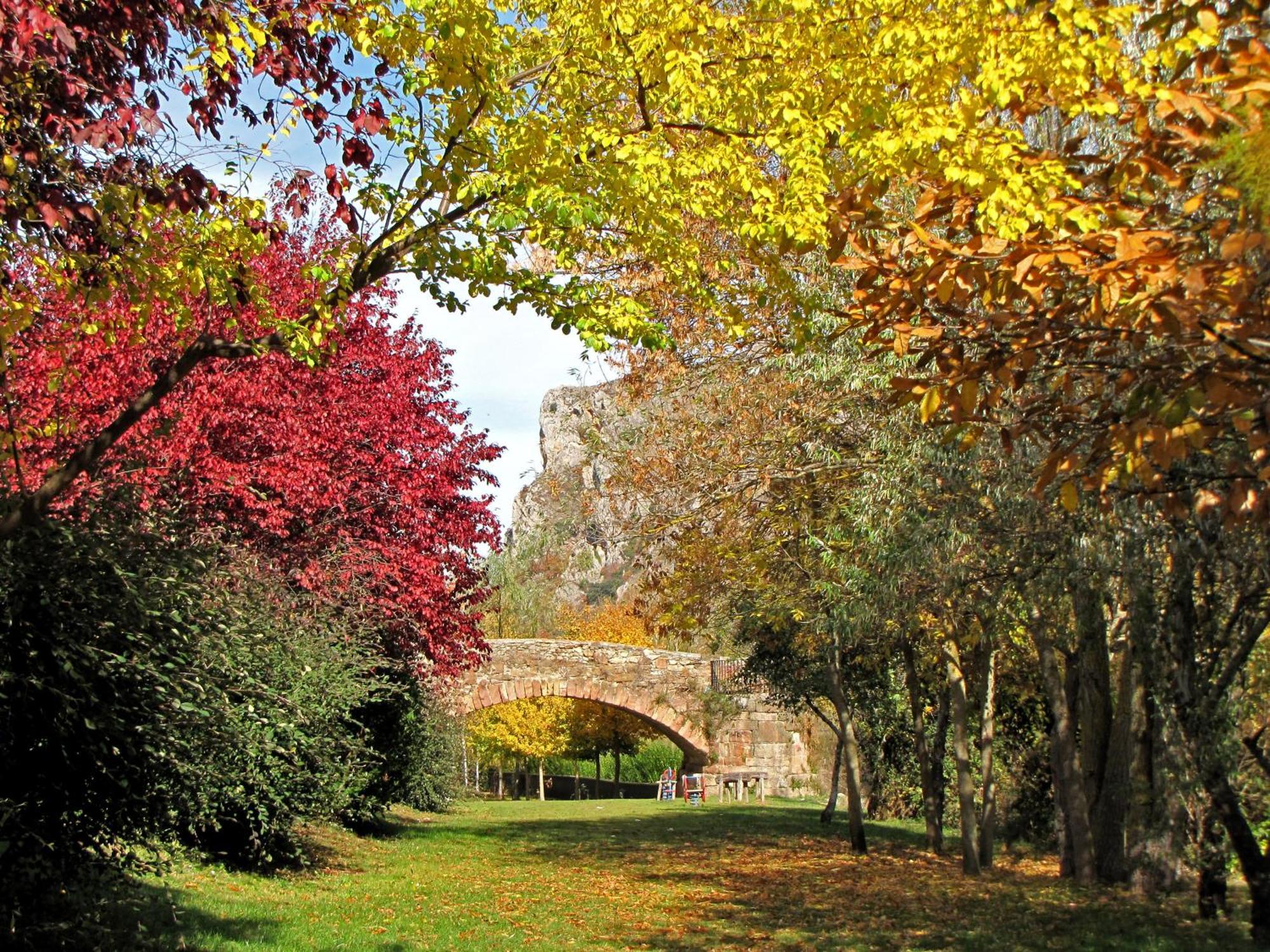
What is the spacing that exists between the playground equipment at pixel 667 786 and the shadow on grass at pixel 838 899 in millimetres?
16860

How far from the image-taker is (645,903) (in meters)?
11.9

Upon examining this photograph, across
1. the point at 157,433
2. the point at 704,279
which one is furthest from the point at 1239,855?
the point at 157,433

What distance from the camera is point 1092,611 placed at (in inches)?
447

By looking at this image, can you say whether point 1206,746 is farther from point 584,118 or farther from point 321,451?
point 321,451

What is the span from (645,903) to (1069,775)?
15.6 ft

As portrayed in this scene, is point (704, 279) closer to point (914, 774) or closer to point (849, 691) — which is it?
point (849, 691)

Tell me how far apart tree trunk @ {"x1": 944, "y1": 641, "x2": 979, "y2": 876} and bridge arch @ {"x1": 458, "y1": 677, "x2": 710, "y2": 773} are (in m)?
17.4

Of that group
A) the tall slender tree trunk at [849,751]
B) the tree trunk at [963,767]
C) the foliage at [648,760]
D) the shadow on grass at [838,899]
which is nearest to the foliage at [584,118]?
the shadow on grass at [838,899]

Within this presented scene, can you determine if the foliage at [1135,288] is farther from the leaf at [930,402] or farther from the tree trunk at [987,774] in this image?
the tree trunk at [987,774]

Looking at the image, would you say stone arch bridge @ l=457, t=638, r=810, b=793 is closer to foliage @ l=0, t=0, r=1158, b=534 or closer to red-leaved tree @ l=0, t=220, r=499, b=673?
red-leaved tree @ l=0, t=220, r=499, b=673

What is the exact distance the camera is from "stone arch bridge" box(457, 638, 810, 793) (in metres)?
31.5

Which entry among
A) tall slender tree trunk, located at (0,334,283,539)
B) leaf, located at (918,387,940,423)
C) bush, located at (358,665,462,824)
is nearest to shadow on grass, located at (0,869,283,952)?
tall slender tree trunk, located at (0,334,283,539)

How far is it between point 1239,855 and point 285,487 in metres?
9.05

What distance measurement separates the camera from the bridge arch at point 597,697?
31.3 metres
